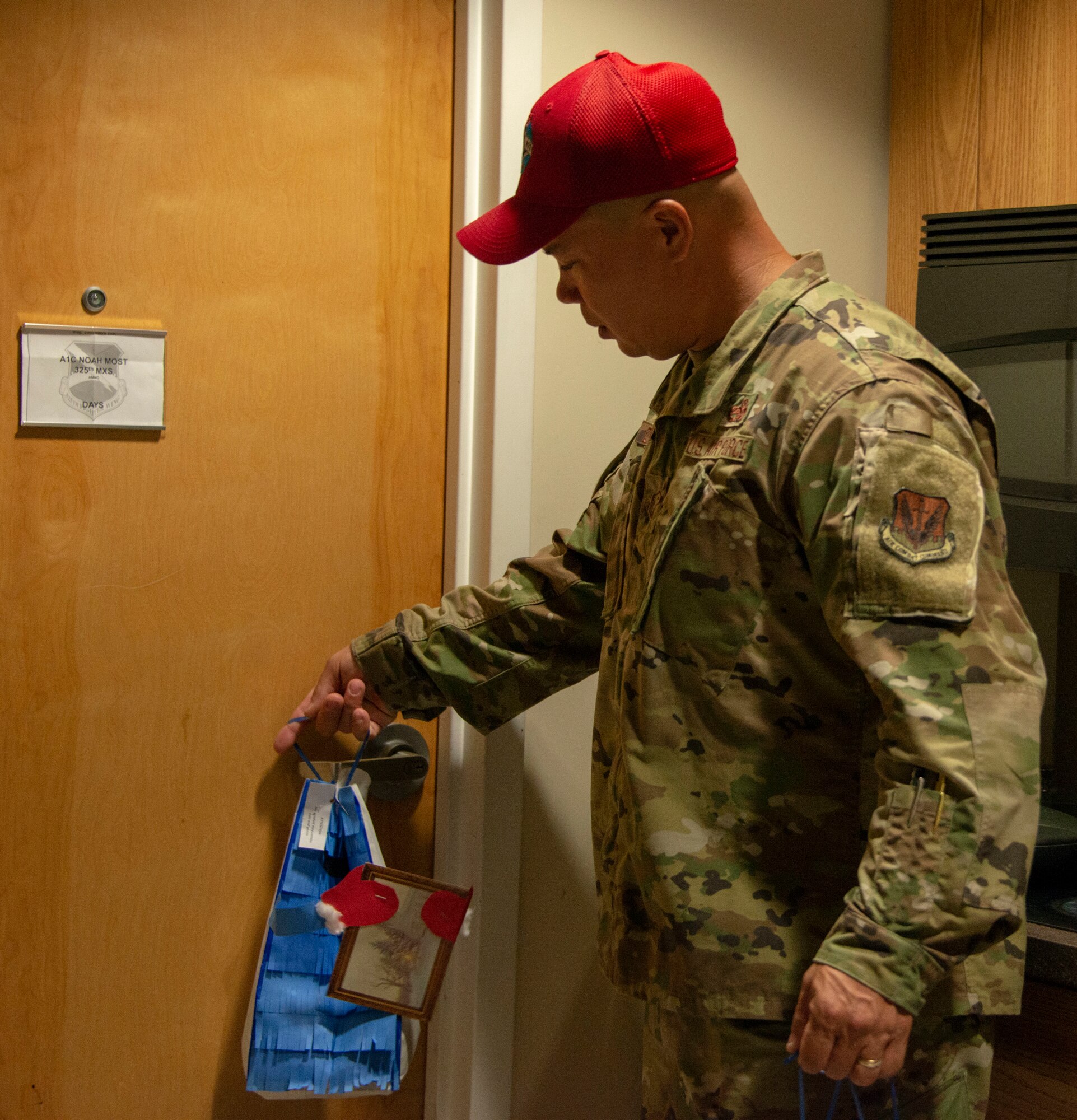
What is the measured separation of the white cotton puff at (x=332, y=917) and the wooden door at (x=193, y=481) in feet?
0.66

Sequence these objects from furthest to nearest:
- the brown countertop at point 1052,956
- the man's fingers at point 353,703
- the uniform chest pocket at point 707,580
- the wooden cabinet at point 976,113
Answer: the wooden cabinet at point 976,113 < the man's fingers at point 353,703 < the brown countertop at point 1052,956 < the uniform chest pocket at point 707,580

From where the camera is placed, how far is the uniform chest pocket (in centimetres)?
89

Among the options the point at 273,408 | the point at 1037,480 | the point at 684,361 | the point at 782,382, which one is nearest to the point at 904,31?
the point at 1037,480

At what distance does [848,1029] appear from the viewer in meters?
0.74

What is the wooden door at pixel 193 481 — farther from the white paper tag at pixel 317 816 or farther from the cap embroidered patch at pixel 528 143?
the cap embroidered patch at pixel 528 143

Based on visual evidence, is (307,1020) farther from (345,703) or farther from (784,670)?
(784,670)

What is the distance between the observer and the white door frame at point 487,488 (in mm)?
1301

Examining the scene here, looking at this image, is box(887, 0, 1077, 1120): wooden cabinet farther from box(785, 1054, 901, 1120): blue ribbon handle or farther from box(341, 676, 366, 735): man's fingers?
box(785, 1054, 901, 1120): blue ribbon handle

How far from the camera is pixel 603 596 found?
1.15m

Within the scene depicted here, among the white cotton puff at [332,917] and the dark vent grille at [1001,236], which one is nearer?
the white cotton puff at [332,917]

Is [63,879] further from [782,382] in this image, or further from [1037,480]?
[1037,480]

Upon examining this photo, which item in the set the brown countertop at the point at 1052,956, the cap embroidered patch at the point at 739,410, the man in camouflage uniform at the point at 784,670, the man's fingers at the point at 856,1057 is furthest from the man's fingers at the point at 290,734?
the brown countertop at the point at 1052,956

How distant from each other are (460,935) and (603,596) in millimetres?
517

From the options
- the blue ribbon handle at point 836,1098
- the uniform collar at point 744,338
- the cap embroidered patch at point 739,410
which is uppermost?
the uniform collar at point 744,338
